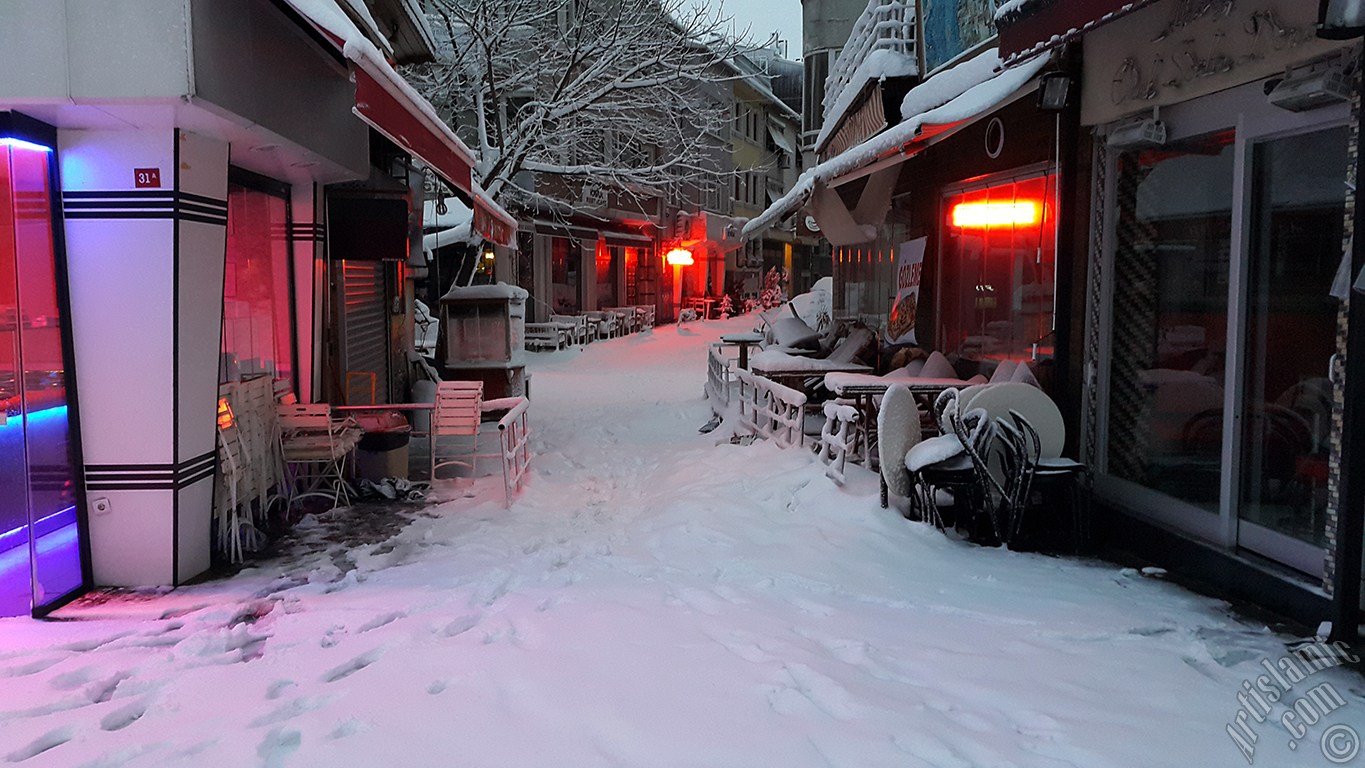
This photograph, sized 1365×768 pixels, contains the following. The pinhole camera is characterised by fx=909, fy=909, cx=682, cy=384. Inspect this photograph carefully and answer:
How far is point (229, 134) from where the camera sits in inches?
237

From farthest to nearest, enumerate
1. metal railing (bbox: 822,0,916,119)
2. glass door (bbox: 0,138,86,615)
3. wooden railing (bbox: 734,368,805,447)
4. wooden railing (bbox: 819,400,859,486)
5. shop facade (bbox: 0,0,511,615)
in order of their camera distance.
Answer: metal railing (bbox: 822,0,916,119), wooden railing (bbox: 734,368,805,447), wooden railing (bbox: 819,400,859,486), glass door (bbox: 0,138,86,615), shop facade (bbox: 0,0,511,615)

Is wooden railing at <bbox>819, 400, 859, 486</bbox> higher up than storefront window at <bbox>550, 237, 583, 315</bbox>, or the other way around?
storefront window at <bbox>550, 237, 583, 315</bbox>

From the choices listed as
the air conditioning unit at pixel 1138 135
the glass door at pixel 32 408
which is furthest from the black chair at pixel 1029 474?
the glass door at pixel 32 408

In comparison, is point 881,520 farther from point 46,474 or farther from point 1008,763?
point 46,474

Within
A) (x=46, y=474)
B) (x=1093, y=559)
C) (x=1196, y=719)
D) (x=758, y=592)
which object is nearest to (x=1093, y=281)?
(x=1093, y=559)

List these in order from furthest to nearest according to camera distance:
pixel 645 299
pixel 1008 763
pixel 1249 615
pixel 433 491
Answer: pixel 645 299 < pixel 433 491 < pixel 1249 615 < pixel 1008 763

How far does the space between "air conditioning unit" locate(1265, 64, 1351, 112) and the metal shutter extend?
8571 millimetres

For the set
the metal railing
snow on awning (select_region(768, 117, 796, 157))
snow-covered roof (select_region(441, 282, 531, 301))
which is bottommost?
snow-covered roof (select_region(441, 282, 531, 301))

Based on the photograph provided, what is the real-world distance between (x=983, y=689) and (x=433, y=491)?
247 inches

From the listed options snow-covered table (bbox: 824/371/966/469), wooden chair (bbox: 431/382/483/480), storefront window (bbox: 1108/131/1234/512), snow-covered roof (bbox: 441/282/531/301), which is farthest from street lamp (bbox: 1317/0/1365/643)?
snow-covered roof (bbox: 441/282/531/301)

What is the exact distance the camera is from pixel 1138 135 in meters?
5.89

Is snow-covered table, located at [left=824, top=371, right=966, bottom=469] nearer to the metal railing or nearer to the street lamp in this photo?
the street lamp

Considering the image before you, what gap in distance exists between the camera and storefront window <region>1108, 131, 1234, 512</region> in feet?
18.2

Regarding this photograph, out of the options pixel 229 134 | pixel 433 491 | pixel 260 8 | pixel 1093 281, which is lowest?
pixel 433 491
